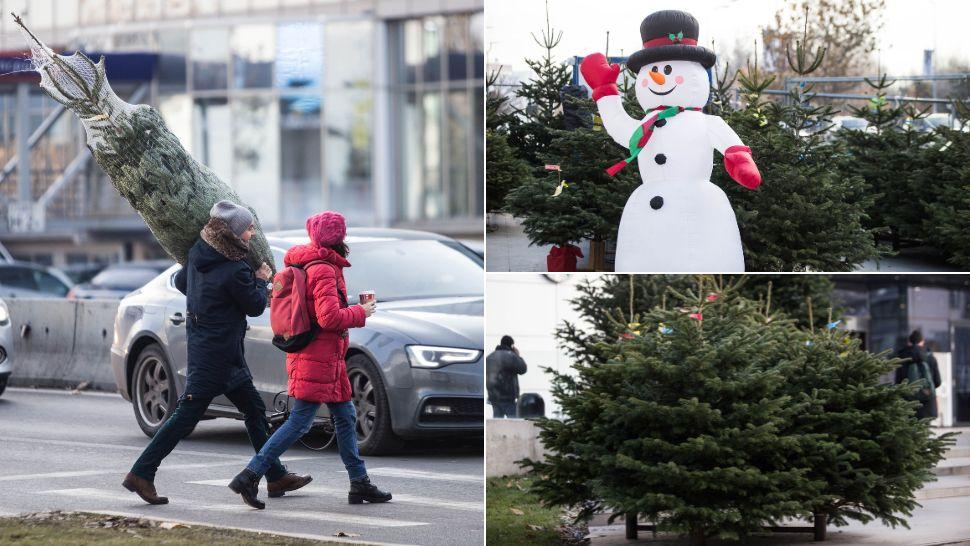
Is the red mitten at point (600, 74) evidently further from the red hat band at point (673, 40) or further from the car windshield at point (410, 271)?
the car windshield at point (410, 271)

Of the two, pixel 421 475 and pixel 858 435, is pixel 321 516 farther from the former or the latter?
pixel 858 435

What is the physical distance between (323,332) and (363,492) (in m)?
0.90

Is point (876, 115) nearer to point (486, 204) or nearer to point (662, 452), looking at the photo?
point (486, 204)

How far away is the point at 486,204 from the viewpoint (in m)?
6.16

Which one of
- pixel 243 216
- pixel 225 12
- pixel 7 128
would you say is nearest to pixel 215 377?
pixel 243 216

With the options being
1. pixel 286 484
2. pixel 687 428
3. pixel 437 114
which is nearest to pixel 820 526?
pixel 687 428

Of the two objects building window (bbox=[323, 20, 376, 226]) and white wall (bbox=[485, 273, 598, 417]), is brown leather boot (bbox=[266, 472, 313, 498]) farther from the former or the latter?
building window (bbox=[323, 20, 376, 226])

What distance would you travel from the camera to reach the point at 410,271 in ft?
32.5

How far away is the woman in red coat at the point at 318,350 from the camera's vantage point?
→ 741cm

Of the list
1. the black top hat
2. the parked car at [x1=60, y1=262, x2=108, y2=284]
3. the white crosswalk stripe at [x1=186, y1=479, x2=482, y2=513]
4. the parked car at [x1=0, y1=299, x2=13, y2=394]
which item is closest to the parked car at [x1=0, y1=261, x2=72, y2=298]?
the parked car at [x1=60, y1=262, x2=108, y2=284]

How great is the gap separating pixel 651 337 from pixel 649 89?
2031mm

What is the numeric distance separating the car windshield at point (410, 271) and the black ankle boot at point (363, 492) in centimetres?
208

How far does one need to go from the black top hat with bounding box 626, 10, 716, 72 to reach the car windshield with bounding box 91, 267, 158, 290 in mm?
21207

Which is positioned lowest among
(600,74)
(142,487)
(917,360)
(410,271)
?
(142,487)
